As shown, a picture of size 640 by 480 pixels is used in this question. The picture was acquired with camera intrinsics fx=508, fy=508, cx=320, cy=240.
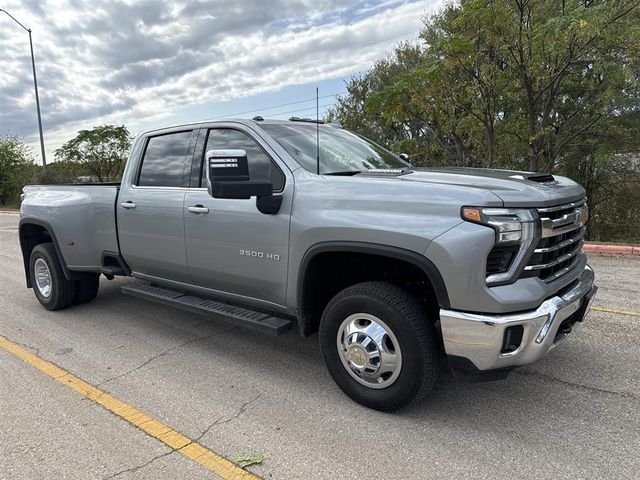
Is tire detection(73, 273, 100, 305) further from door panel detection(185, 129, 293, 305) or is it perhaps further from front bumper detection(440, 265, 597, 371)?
front bumper detection(440, 265, 597, 371)

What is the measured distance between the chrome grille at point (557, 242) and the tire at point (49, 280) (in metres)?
5.10

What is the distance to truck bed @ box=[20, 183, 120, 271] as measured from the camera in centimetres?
525

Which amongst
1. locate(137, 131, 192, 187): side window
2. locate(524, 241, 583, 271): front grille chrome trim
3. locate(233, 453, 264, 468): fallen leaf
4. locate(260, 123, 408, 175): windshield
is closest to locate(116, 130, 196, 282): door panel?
locate(137, 131, 192, 187): side window

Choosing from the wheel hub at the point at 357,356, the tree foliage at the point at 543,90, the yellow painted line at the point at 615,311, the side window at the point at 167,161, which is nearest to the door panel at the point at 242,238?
the side window at the point at 167,161

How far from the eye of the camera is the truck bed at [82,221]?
5250 millimetres

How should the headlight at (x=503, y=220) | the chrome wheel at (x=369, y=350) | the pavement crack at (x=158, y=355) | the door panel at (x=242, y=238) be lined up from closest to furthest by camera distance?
the headlight at (x=503, y=220)
the chrome wheel at (x=369, y=350)
the door panel at (x=242, y=238)
the pavement crack at (x=158, y=355)

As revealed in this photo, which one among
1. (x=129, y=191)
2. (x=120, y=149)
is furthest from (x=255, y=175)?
(x=120, y=149)

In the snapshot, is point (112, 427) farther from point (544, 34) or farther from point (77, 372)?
point (544, 34)

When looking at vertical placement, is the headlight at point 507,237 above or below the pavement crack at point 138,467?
above

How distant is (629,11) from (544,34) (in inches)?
64.7

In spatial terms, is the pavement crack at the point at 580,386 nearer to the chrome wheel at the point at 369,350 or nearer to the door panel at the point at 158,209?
the chrome wheel at the point at 369,350

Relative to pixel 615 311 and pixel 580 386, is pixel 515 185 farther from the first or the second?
pixel 615 311

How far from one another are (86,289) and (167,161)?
93.0 inches

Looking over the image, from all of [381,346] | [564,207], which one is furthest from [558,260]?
[381,346]
